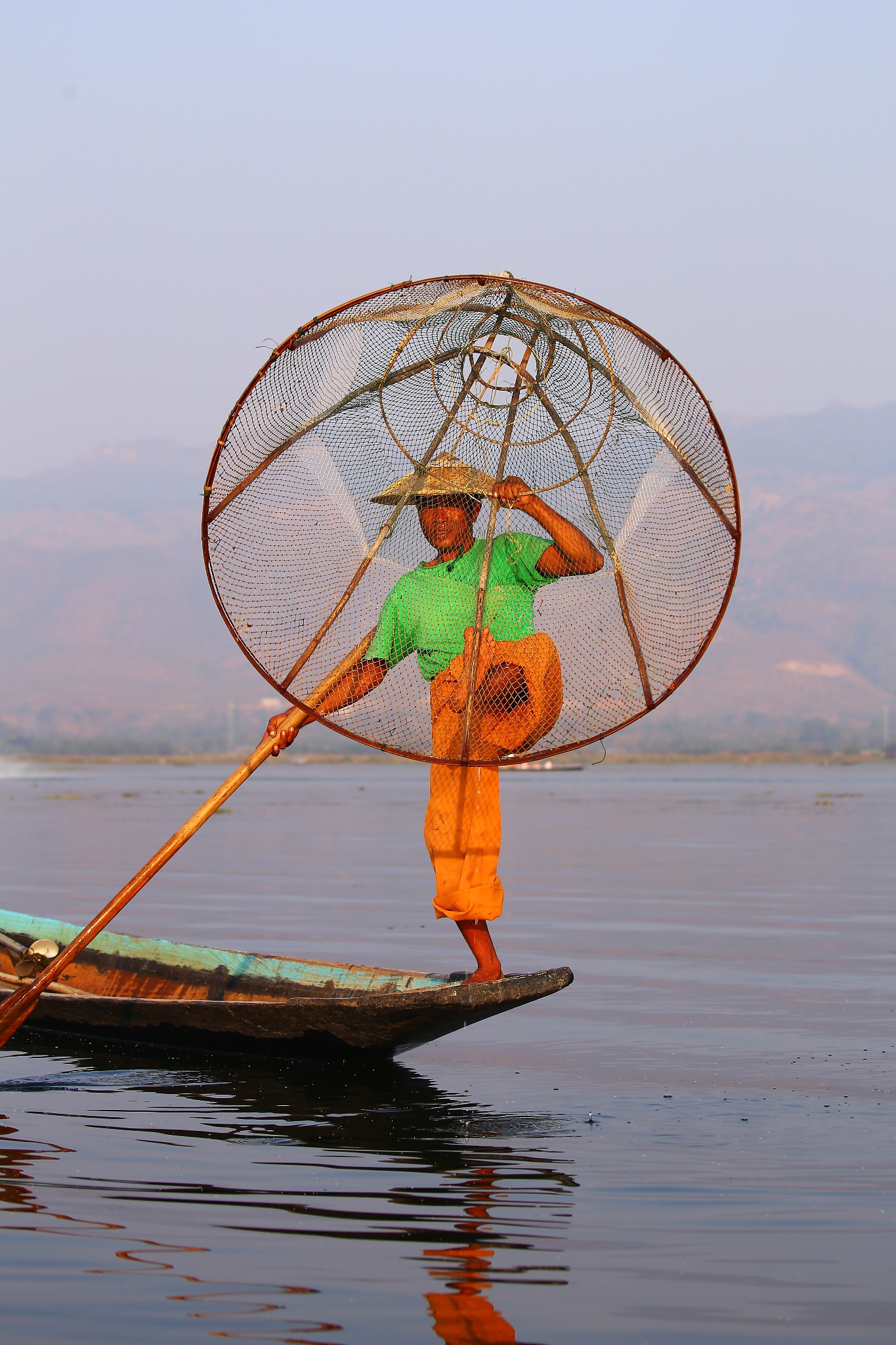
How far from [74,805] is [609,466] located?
106 feet

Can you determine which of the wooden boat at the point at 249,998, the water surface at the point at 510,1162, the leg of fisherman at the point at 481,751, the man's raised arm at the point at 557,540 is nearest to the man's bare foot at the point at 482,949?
the leg of fisherman at the point at 481,751

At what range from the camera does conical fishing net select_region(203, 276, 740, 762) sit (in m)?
6.42

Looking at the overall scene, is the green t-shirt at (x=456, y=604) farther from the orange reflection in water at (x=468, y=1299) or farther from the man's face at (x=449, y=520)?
the orange reflection in water at (x=468, y=1299)

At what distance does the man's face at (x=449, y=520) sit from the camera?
21.6ft

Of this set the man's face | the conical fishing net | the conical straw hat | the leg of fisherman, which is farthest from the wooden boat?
the conical straw hat

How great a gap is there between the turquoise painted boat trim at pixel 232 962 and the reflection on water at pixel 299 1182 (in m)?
0.64

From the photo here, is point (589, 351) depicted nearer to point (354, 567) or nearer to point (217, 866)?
point (354, 567)

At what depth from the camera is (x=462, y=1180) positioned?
5.02 meters

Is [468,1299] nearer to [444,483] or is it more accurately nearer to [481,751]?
[481,751]

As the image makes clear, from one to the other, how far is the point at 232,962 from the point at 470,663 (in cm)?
265

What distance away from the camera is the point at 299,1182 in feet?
16.4

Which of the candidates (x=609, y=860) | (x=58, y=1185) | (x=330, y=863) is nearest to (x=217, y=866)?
(x=330, y=863)

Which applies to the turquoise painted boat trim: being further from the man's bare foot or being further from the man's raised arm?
the man's raised arm

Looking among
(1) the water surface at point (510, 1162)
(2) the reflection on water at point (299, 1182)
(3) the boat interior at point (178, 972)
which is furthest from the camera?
(3) the boat interior at point (178, 972)
